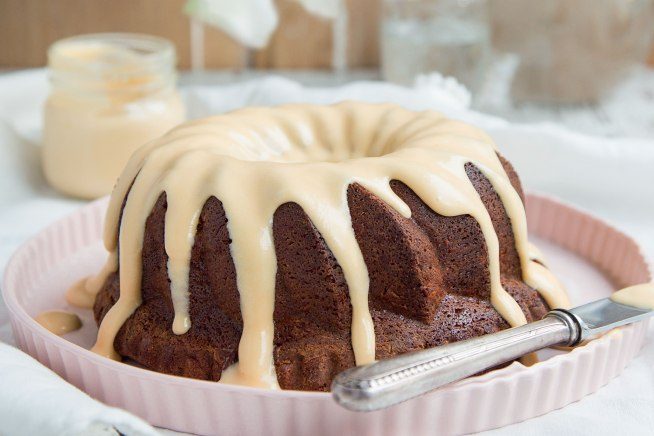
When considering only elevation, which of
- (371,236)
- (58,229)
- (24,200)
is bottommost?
(24,200)

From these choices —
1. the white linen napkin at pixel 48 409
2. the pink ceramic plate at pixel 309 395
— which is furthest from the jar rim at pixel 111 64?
the white linen napkin at pixel 48 409

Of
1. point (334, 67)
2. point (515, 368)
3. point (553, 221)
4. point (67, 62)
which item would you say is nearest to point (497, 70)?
point (334, 67)

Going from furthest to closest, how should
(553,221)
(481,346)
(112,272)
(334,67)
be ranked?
(334,67), (553,221), (112,272), (481,346)

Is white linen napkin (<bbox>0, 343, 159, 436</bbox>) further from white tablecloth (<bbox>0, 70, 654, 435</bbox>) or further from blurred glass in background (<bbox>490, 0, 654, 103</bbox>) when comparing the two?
blurred glass in background (<bbox>490, 0, 654, 103</bbox>)

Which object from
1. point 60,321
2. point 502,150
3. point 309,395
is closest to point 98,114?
point 60,321

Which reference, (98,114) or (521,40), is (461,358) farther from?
(521,40)

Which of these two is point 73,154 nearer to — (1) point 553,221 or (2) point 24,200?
(2) point 24,200

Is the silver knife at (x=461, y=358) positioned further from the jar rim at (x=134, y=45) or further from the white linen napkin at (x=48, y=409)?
the jar rim at (x=134, y=45)
